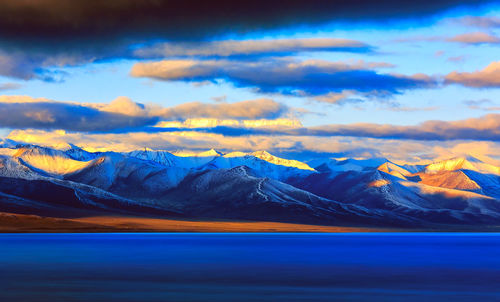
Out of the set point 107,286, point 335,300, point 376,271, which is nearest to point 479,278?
point 376,271

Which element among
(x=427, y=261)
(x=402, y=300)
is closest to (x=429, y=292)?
(x=402, y=300)

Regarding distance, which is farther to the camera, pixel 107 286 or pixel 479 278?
pixel 479 278

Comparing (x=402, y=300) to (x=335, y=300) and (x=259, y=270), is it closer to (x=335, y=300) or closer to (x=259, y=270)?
(x=335, y=300)

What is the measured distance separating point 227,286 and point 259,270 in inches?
845

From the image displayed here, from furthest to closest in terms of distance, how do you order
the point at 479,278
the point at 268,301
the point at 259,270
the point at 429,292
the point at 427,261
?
the point at 427,261
the point at 259,270
the point at 479,278
the point at 429,292
the point at 268,301

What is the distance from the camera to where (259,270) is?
99.9 m

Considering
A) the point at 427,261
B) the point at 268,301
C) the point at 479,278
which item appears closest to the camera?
the point at 268,301

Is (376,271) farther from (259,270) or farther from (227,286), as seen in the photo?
(227,286)

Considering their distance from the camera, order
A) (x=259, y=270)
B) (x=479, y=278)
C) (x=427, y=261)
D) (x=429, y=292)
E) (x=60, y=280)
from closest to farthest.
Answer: (x=429, y=292) < (x=60, y=280) < (x=479, y=278) < (x=259, y=270) < (x=427, y=261)

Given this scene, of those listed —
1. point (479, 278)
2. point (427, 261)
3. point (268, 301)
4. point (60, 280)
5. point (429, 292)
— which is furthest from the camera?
point (427, 261)

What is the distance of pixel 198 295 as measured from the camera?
232 ft

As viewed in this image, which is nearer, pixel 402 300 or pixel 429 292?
pixel 402 300

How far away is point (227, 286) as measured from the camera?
259 feet

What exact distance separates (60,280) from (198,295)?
761 inches
